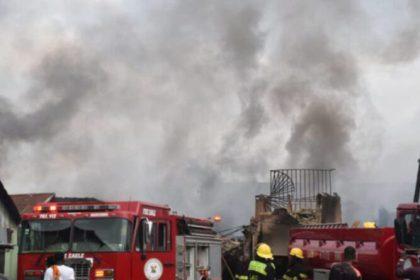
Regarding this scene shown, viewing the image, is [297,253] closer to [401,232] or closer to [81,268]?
[401,232]

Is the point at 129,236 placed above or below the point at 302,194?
below

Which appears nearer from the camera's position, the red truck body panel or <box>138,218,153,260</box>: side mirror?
the red truck body panel

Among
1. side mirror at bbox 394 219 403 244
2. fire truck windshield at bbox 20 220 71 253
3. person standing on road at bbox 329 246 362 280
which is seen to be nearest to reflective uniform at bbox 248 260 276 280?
person standing on road at bbox 329 246 362 280

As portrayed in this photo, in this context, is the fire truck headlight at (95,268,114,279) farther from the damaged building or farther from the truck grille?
the damaged building

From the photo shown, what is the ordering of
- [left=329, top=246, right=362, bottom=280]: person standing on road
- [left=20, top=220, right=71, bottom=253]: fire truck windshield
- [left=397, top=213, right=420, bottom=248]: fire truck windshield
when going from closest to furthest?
[left=329, top=246, right=362, bottom=280]: person standing on road
[left=397, top=213, right=420, bottom=248]: fire truck windshield
[left=20, top=220, right=71, bottom=253]: fire truck windshield

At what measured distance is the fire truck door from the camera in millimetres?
12367

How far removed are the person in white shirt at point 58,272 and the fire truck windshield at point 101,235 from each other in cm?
287

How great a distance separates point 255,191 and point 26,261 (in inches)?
1008

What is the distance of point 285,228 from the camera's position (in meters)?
22.2

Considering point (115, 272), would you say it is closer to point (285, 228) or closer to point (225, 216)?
point (285, 228)

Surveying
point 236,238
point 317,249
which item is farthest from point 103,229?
point 236,238

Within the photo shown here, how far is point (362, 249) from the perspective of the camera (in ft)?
36.0

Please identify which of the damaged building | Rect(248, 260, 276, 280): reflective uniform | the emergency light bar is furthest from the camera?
the damaged building

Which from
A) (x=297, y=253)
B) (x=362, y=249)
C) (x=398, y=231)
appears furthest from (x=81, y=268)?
(x=398, y=231)
